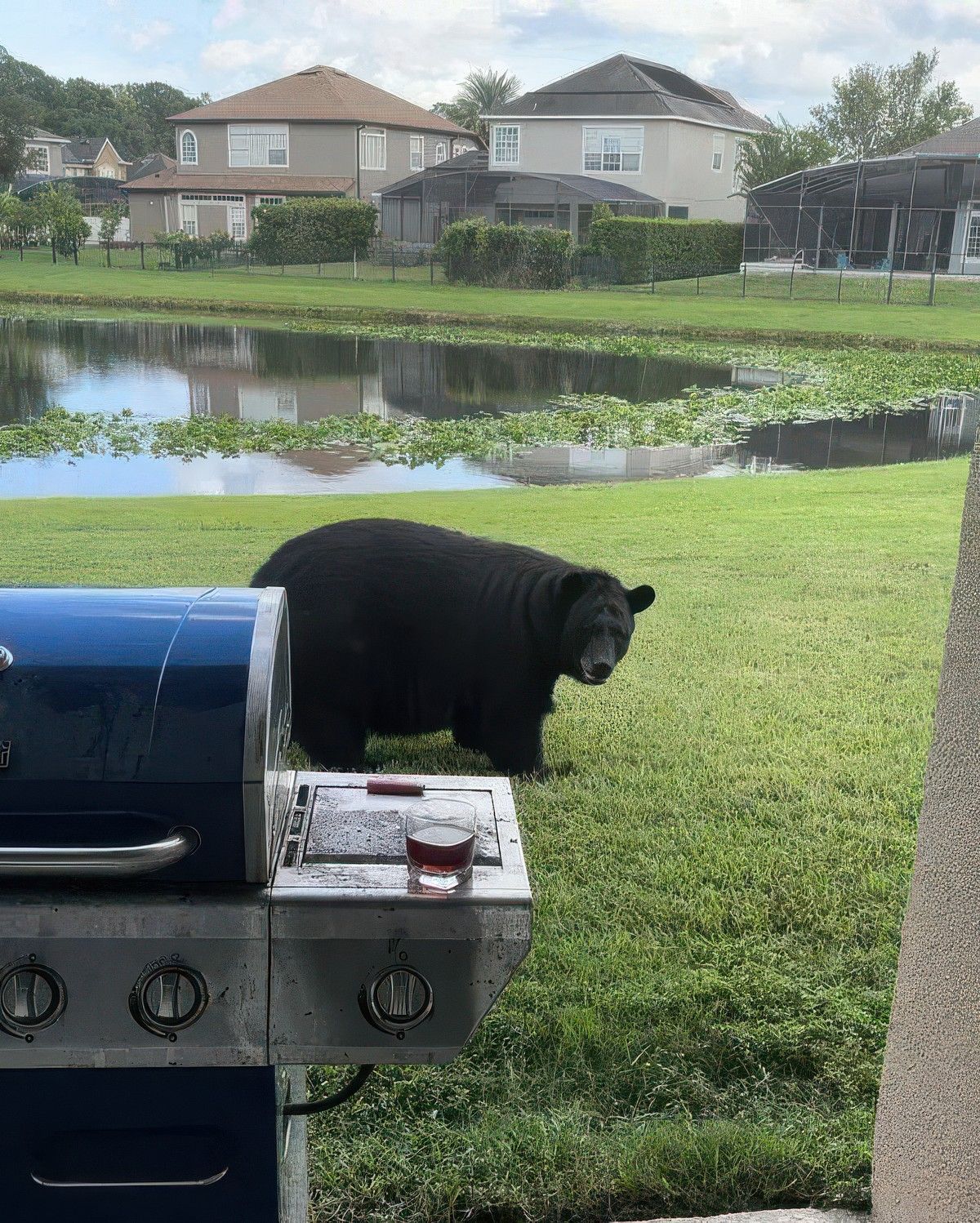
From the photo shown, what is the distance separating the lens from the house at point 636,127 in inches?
90.5

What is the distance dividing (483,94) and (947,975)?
186 centimetres

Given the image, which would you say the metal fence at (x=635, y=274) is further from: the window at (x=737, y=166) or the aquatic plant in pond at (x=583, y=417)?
the window at (x=737, y=166)

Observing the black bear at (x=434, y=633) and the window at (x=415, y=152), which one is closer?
the black bear at (x=434, y=633)

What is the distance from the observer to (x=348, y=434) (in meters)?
2.63

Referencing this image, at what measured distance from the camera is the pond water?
2.51 meters

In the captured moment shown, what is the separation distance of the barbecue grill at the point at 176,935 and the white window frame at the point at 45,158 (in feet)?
5.12

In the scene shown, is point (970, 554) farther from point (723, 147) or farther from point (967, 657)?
point (723, 147)

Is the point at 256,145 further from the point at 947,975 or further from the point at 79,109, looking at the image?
the point at 947,975

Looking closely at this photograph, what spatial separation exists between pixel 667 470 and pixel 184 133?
129 centimetres

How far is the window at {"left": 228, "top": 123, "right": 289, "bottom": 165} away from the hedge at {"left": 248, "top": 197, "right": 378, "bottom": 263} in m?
0.11

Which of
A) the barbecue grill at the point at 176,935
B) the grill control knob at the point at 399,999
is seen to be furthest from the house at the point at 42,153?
the grill control knob at the point at 399,999

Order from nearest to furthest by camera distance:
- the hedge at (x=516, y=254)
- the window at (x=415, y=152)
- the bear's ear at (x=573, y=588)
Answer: the bear's ear at (x=573, y=588)
the window at (x=415, y=152)
the hedge at (x=516, y=254)

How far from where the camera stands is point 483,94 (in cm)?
238

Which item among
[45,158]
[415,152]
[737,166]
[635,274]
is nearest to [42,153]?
[45,158]
